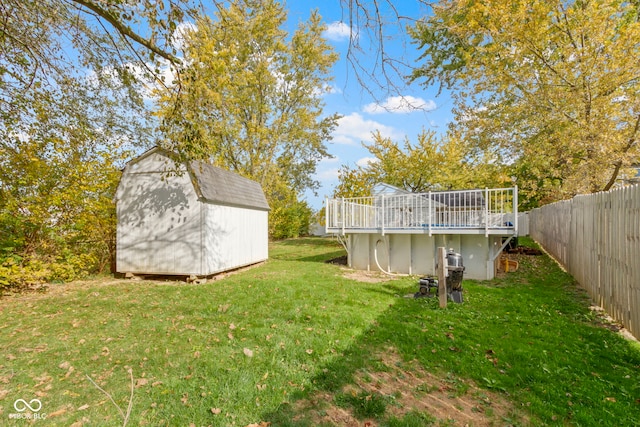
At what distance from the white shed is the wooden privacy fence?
8.03m

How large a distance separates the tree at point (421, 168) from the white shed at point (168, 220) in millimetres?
Result: 9615

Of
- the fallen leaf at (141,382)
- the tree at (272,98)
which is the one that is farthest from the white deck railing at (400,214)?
the tree at (272,98)

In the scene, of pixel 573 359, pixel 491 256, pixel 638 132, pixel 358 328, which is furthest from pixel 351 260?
pixel 638 132

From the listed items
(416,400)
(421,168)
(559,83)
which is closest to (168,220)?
(416,400)

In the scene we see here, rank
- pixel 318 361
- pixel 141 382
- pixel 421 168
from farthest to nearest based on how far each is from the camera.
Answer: pixel 421 168, pixel 318 361, pixel 141 382

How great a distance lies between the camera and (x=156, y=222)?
26.3 feet

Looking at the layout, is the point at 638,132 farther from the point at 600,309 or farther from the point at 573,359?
the point at 573,359

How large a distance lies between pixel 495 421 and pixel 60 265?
927 cm

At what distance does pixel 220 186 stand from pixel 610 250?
8.71 meters

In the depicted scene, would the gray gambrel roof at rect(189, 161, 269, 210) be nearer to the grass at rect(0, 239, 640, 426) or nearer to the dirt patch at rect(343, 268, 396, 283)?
the grass at rect(0, 239, 640, 426)

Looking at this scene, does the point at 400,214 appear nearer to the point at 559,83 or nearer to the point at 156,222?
the point at 559,83

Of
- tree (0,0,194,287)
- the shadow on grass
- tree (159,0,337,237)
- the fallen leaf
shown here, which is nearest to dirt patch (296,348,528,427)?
the shadow on grass

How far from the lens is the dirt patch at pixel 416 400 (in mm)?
2252

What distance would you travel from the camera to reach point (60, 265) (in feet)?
23.4
